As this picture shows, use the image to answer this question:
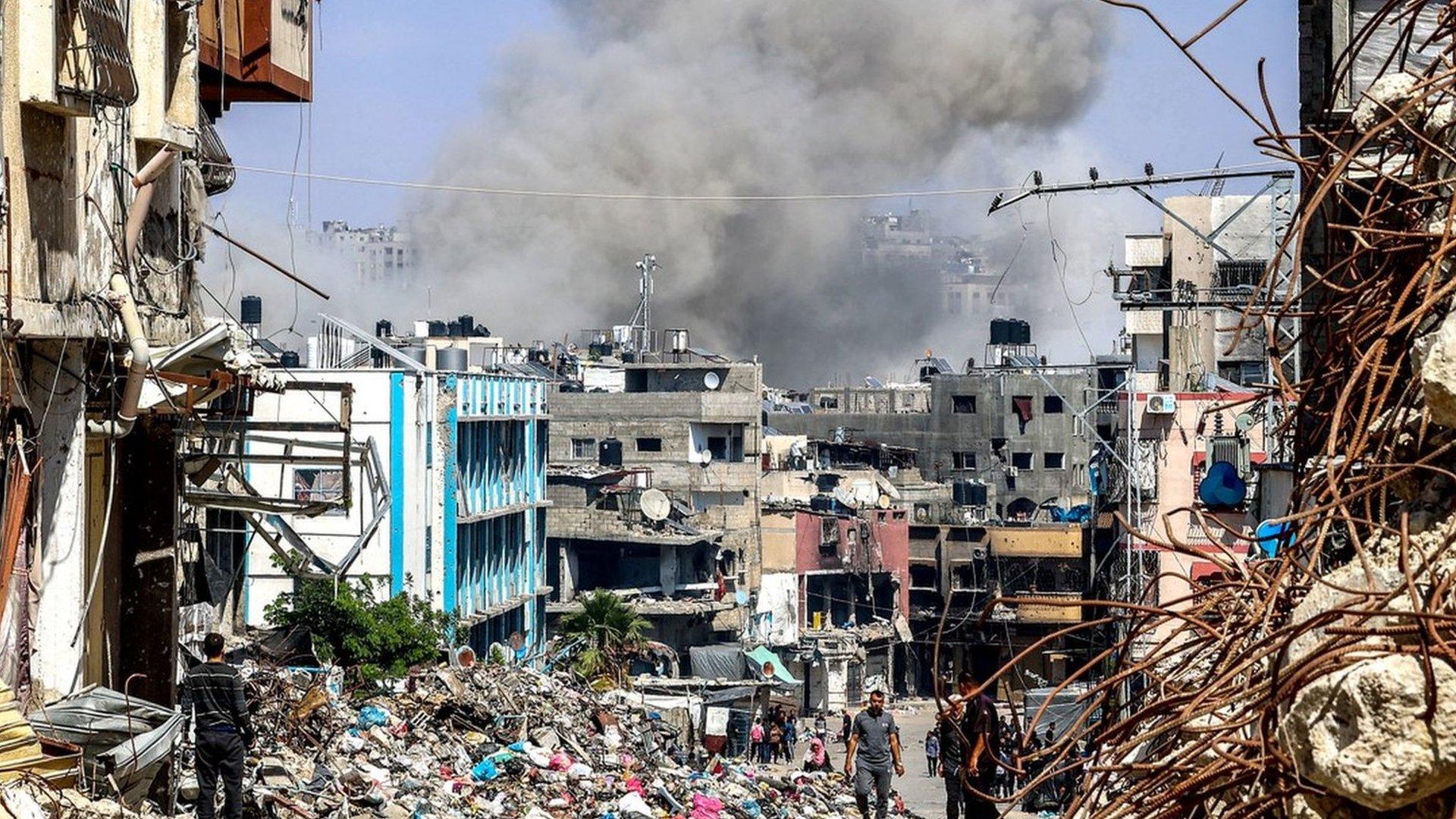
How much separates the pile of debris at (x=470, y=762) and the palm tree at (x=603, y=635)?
1326 centimetres

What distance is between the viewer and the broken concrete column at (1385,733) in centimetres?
299

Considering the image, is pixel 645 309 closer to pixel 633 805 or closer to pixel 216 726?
pixel 633 805

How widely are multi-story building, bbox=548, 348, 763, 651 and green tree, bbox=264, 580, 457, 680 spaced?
20.3m

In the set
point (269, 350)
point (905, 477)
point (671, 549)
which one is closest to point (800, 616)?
point (671, 549)

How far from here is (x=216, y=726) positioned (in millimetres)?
9289

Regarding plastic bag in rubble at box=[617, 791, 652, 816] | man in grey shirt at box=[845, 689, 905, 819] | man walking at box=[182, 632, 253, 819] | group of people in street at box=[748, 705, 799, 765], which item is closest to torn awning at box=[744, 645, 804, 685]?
group of people in street at box=[748, 705, 799, 765]

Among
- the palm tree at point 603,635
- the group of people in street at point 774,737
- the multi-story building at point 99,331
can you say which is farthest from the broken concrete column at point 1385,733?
the palm tree at point 603,635

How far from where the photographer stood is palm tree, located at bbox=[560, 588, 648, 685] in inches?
1369

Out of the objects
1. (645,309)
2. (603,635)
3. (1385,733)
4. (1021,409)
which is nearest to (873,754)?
(1385,733)

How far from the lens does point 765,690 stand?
40.5 m

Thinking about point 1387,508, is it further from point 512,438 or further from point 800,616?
point 800,616

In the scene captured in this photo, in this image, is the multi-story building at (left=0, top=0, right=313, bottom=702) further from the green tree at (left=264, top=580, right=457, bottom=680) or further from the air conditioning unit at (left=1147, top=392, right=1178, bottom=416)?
the air conditioning unit at (left=1147, top=392, right=1178, bottom=416)

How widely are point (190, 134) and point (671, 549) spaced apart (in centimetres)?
4034

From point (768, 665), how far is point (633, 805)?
104ft
